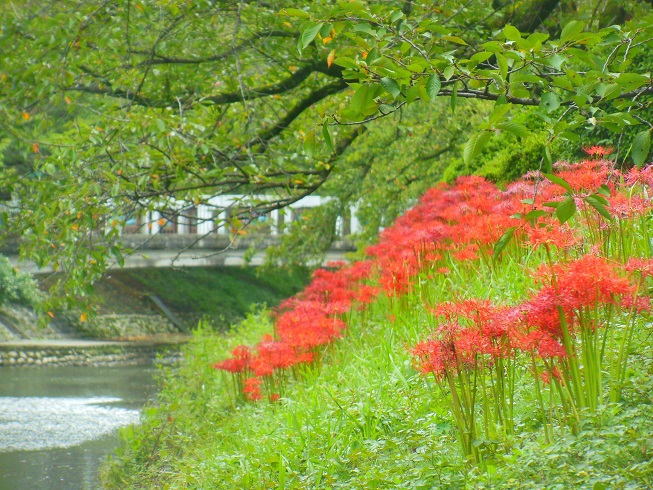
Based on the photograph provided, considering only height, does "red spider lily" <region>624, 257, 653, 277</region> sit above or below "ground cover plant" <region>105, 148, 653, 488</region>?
above

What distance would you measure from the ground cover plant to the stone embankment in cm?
1473

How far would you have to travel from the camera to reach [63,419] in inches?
566

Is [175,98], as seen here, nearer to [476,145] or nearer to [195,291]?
[476,145]

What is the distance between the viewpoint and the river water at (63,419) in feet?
33.7

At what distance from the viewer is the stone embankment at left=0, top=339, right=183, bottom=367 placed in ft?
76.2

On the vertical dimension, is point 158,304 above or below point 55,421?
below

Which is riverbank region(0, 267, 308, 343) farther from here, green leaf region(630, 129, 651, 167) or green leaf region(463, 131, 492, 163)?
green leaf region(630, 129, 651, 167)

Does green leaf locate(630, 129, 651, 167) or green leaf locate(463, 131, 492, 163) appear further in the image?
green leaf locate(630, 129, 651, 167)

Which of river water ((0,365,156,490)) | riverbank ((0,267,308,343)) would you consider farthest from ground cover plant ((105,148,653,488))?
riverbank ((0,267,308,343))

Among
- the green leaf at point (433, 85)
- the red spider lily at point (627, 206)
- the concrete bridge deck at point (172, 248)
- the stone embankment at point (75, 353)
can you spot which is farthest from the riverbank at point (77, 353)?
the green leaf at point (433, 85)

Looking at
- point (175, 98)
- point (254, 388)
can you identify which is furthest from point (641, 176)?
point (175, 98)

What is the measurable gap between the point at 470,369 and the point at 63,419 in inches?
441

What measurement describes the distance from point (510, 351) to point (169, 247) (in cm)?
2541

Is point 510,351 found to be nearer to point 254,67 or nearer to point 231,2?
point 231,2
